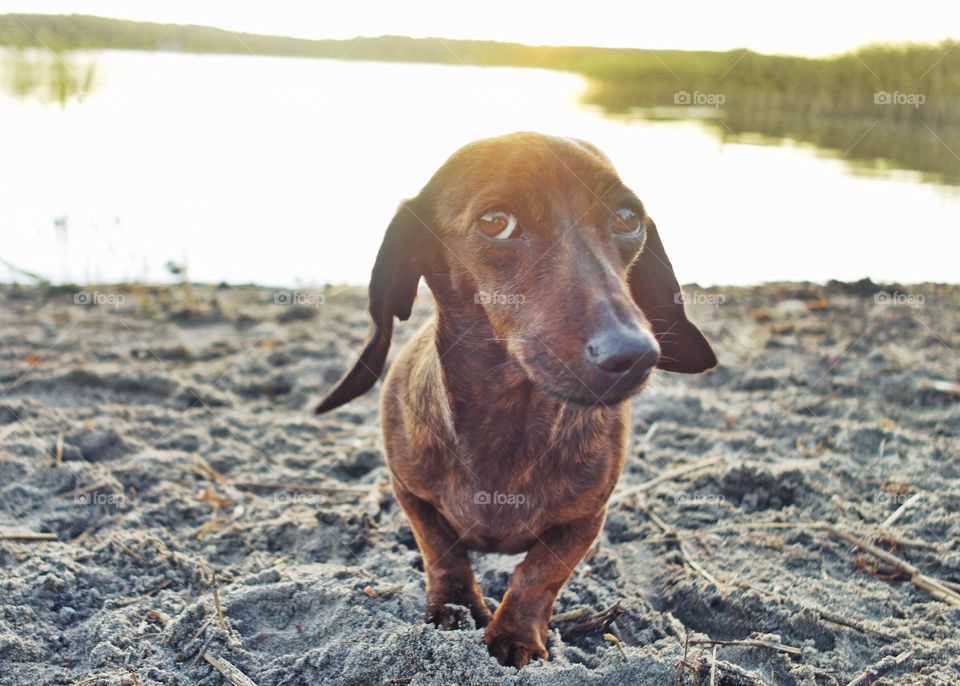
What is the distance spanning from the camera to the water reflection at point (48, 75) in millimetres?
6281

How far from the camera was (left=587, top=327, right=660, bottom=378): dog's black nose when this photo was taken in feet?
6.73

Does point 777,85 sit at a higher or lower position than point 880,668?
higher

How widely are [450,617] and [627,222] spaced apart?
143 centimetres
